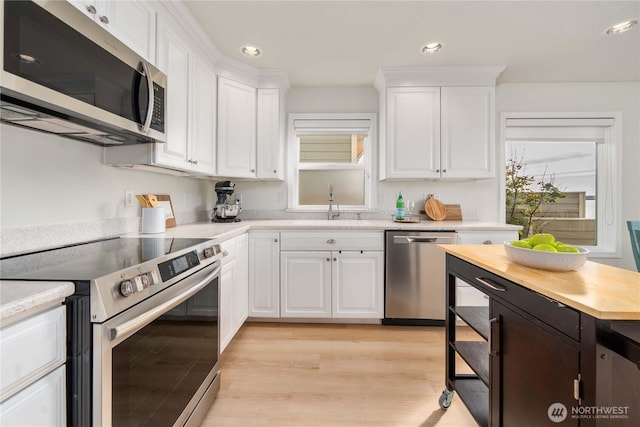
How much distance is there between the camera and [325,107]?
317 centimetres

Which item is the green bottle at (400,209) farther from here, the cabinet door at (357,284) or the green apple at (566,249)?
the green apple at (566,249)

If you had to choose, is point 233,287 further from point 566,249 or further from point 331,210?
point 566,249

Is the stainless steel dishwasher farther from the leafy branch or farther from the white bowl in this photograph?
the white bowl

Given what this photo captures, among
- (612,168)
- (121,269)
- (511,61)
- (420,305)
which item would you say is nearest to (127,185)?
(121,269)

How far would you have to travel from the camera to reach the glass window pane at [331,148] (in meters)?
3.25

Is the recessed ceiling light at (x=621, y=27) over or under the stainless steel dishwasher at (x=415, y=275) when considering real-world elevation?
over

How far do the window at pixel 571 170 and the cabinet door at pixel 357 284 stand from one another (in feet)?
6.58

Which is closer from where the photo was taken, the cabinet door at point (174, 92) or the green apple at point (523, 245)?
the green apple at point (523, 245)

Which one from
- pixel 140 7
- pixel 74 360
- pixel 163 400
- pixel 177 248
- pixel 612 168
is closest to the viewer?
pixel 74 360

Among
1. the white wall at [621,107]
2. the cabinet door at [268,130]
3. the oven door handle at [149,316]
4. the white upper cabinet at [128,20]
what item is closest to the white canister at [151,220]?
the oven door handle at [149,316]

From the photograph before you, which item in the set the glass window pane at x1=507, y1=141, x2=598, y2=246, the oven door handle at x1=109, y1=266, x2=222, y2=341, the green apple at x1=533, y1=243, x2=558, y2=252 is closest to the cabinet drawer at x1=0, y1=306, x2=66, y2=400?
the oven door handle at x1=109, y1=266, x2=222, y2=341

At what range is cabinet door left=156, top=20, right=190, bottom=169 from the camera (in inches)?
69.6

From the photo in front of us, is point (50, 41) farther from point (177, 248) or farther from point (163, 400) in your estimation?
point (163, 400)

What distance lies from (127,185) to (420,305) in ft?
8.04
